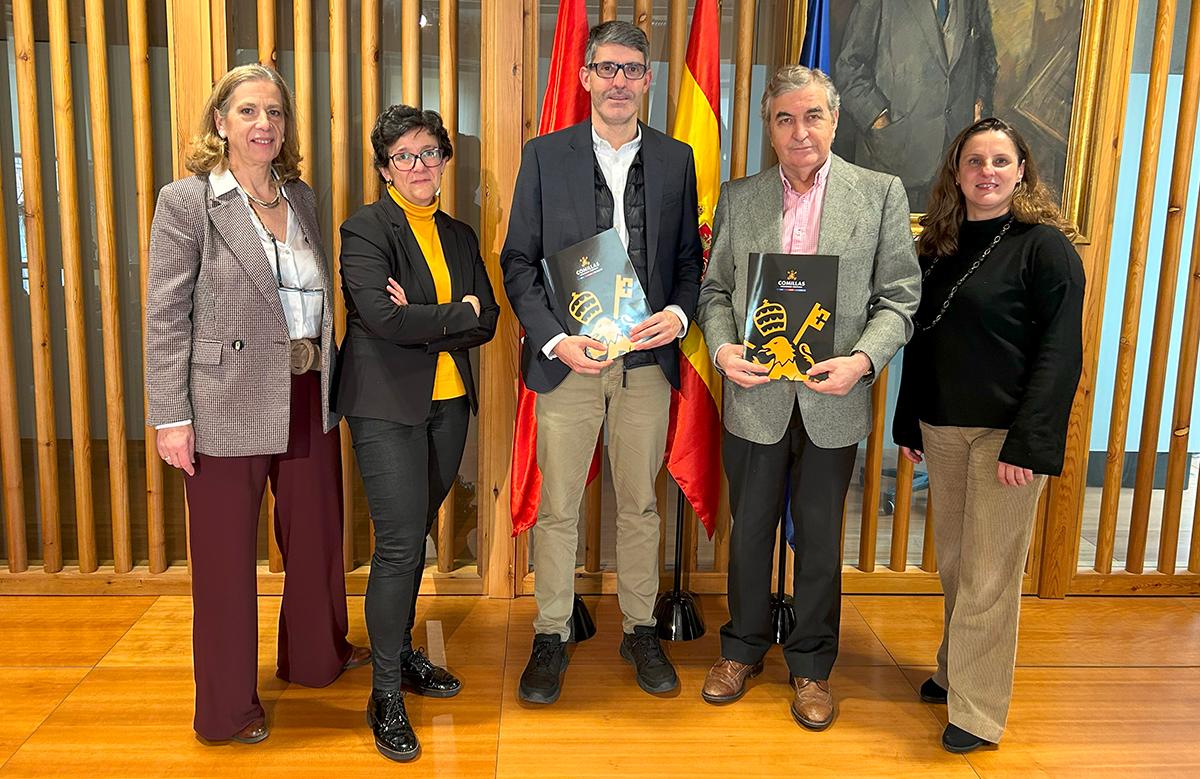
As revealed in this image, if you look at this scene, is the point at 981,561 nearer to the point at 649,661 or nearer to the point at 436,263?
the point at 649,661

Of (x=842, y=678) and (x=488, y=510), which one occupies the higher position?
(x=488, y=510)

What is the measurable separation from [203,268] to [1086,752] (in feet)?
9.07

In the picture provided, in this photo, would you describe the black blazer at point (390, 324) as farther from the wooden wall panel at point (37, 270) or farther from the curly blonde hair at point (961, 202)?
the wooden wall panel at point (37, 270)

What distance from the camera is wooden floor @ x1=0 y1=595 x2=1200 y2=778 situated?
2.48 metres

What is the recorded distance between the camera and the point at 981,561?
2.49 metres

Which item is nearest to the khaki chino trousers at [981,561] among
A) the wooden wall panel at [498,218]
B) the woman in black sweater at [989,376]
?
the woman in black sweater at [989,376]

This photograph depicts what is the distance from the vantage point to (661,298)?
8.92 feet

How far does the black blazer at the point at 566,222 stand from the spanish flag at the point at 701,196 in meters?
0.30

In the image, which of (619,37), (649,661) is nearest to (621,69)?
(619,37)

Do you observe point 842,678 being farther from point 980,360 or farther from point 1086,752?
point 980,360

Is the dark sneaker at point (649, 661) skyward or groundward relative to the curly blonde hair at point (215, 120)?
groundward

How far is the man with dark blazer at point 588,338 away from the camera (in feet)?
8.60

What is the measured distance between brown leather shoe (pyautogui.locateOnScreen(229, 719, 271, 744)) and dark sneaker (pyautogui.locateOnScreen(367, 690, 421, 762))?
30cm

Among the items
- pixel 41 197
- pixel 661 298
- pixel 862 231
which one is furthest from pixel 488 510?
pixel 41 197
